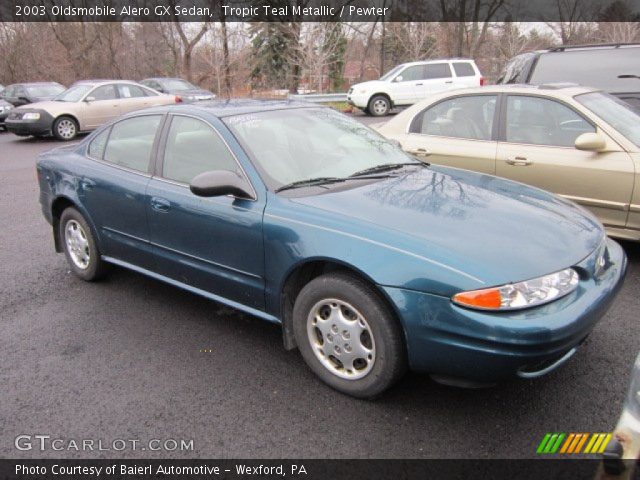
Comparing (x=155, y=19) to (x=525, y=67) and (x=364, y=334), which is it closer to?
(x=525, y=67)

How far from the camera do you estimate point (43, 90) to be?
715 inches

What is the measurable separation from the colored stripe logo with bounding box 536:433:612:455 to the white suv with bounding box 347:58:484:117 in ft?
54.1


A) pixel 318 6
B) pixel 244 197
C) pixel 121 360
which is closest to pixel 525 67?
pixel 244 197

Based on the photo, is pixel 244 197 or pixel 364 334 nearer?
pixel 364 334

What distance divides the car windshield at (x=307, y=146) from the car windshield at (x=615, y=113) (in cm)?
198

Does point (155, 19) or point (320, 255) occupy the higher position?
point (155, 19)

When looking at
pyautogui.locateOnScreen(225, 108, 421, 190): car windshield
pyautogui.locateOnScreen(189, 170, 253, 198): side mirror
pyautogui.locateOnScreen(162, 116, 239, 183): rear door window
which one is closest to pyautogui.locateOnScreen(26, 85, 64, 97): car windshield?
pyautogui.locateOnScreen(162, 116, 239, 183): rear door window

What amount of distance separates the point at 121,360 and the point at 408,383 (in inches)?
69.3

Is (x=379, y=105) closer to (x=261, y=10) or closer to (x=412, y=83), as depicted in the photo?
(x=412, y=83)

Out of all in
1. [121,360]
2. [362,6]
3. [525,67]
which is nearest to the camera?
[121,360]

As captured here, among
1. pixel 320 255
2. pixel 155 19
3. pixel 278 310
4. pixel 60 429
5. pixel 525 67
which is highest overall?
pixel 155 19

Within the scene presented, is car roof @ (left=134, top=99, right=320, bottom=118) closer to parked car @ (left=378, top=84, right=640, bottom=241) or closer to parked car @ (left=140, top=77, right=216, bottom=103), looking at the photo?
parked car @ (left=378, top=84, right=640, bottom=241)

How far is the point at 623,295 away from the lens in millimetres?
3898

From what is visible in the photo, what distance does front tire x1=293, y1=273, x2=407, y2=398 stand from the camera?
262 cm
